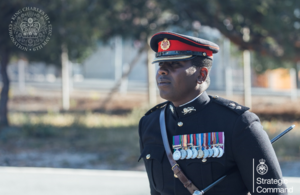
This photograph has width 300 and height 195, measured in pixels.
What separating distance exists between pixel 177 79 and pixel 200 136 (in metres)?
0.34

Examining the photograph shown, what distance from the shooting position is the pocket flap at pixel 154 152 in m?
2.26

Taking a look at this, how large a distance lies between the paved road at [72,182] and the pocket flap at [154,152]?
3415mm

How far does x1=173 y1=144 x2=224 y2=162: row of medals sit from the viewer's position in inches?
80.7

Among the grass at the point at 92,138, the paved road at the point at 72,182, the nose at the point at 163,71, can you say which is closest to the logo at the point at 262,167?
the nose at the point at 163,71

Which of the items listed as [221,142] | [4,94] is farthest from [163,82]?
[4,94]

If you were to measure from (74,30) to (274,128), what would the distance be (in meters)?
5.27

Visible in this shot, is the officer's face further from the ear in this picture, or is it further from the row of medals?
the row of medals

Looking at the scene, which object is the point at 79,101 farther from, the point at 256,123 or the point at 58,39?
the point at 256,123

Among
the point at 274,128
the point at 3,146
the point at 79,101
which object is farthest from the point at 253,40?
the point at 79,101

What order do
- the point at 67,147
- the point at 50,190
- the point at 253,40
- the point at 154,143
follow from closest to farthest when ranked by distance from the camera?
the point at 154,143 < the point at 50,190 < the point at 67,147 < the point at 253,40

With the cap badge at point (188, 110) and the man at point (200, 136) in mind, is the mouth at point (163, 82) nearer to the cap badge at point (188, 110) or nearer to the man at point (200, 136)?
the man at point (200, 136)

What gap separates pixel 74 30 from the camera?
941cm

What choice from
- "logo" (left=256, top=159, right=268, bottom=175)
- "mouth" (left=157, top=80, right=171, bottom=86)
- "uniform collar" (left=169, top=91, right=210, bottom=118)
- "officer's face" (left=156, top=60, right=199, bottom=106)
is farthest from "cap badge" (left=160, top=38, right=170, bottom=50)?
"logo" (left=256, top=159, right=268, bottom=175)

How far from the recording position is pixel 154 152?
7.50ft
